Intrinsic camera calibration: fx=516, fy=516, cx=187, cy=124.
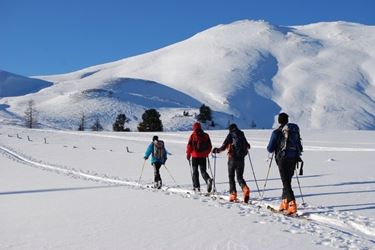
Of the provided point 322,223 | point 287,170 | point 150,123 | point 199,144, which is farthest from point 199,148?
point 150,123

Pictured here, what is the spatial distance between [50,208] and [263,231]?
5.02 m

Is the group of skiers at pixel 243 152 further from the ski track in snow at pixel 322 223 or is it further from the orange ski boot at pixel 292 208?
the ski track in snow at pixel 322 223

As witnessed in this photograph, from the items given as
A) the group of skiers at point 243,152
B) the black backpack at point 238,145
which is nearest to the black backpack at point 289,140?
the group of skiers at point 243,152

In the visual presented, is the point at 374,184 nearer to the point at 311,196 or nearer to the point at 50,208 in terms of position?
the point at 311,196

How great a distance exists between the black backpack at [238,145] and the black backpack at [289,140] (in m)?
1.93

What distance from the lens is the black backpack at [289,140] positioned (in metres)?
10.9

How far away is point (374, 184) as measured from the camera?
1612cm

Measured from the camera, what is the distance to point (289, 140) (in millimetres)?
10906

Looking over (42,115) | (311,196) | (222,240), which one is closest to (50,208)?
(222,240)

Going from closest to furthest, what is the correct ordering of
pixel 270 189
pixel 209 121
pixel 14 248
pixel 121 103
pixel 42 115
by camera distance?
pixel 14 248, pixel 270 189, pixel 209 121, pixel 42 115, pixel 121 103

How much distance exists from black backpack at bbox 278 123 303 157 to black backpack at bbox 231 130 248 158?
76.0 inches

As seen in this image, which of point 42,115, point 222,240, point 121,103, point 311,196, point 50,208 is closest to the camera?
point 222,240

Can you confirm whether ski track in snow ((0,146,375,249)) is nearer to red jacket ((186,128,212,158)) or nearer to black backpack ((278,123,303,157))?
black backpack ((278,123,303,157))

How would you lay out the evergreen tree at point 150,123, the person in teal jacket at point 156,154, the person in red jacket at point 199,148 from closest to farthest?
the person in red jacket at point 199,148 → the person in teal jacket at point 156,154 → the evergreen tree at point 150,123
